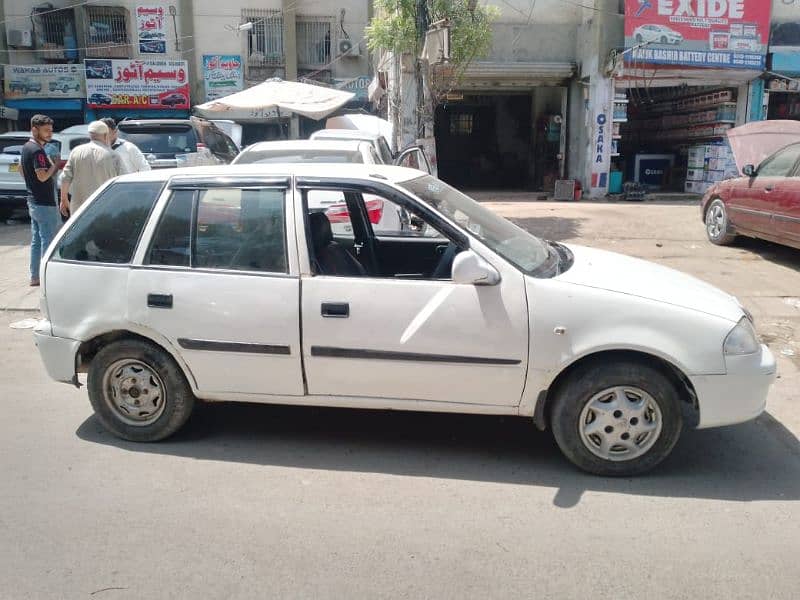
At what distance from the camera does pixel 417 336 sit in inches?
152

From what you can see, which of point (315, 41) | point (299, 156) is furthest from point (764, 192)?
point (315, 41)

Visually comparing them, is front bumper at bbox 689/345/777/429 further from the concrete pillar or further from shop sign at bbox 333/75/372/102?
shop sign at bbox 333/75/372/102

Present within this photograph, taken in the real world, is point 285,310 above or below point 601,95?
below

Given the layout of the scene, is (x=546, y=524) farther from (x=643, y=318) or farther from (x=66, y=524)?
(x=66, y=524)

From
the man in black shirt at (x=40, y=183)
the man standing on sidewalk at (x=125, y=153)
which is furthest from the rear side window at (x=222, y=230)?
the man in black shirt at (x=40, y=183)

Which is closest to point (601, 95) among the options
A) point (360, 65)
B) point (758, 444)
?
point (360, 65)

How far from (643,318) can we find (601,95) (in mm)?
14630

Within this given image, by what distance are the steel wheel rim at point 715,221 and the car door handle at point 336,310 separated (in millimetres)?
8074

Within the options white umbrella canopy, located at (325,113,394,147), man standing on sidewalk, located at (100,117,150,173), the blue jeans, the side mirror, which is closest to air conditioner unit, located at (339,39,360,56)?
white umbrella canopy, located at (325,113,394,147)

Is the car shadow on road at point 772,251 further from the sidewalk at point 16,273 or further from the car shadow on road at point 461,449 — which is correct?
the sidewalk at point 16,273

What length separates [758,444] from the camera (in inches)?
172

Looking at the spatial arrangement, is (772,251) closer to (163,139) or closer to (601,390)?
(601,390)

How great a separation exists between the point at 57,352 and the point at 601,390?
126 inches

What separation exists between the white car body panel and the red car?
17.6 ft
